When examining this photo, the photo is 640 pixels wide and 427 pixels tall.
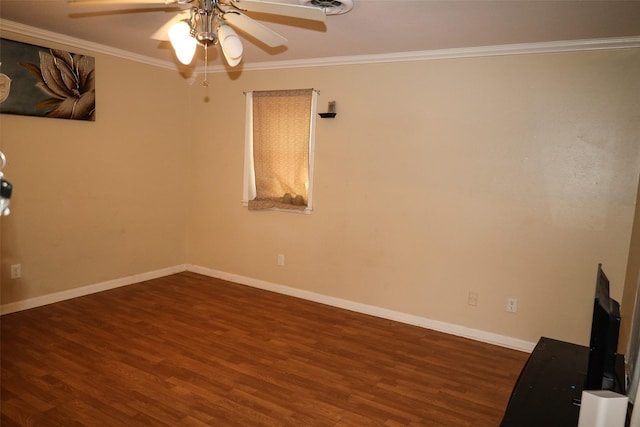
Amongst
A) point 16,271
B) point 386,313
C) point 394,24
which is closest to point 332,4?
point 394,24

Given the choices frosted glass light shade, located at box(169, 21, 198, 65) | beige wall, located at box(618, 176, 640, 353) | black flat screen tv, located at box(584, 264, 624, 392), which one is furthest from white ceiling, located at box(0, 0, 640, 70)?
black flat screen tv, located at box(584, 264, 624, 392)

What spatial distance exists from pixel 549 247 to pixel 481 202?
23.6 inches

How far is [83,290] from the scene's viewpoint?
4117 millimetres

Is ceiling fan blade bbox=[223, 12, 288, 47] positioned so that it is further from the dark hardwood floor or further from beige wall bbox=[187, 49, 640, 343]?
the dark hardwood floor

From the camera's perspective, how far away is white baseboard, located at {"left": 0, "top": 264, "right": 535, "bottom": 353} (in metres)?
3.49

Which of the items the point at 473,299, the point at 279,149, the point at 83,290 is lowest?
the point at 83,290

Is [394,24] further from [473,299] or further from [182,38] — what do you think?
[473,299]

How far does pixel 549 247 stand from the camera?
127 inches

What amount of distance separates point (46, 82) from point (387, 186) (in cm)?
308

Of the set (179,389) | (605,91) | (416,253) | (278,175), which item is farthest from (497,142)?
(179,389)

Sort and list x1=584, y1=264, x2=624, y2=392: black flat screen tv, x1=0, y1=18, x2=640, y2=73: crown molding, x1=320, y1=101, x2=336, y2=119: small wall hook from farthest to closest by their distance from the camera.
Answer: x1=320, y1=101, x2=336, y2=119: small wall hook < x1=0, y1=18, x2=640, y2=73: crown molding < x1=584, y1=264, x2=624, y2=392: black flat screen tv

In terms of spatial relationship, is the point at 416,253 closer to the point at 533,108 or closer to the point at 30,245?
the point at 533,108

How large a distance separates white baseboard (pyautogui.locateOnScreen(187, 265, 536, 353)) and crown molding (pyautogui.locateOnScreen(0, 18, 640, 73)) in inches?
88.2

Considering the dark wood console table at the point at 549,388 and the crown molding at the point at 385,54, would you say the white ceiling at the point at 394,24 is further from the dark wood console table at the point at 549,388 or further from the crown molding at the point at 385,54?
the dark wood console table at the point at 549,388
